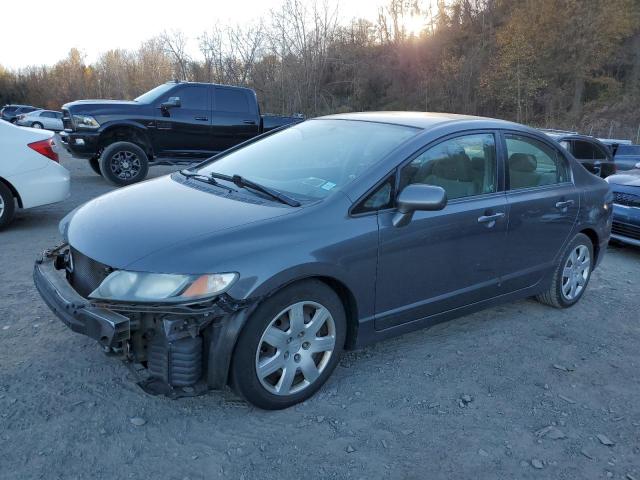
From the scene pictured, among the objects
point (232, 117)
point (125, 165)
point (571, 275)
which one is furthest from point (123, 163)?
point (571, 275)

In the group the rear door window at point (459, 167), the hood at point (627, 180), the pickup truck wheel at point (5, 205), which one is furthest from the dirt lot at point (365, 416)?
the hood at point (627, 180)

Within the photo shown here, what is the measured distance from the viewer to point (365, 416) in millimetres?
3025

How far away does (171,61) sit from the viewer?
34562 mm

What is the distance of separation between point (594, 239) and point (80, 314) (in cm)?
438

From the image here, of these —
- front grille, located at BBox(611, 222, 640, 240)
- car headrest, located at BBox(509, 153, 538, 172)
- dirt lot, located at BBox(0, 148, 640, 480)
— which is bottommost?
dirt lot, located at BBox(0, 148, 640, 480)

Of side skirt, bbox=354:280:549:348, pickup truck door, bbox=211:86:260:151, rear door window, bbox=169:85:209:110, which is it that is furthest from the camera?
pickup truck door, bbox=211:86:260:151

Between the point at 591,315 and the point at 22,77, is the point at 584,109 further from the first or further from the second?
the point at 22,77

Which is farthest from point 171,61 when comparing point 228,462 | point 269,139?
point 228,462

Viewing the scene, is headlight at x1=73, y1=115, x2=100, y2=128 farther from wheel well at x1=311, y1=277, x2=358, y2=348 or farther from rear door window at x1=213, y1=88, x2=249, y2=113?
wheel well at x1=311, y1=277, x2=358, y2=348

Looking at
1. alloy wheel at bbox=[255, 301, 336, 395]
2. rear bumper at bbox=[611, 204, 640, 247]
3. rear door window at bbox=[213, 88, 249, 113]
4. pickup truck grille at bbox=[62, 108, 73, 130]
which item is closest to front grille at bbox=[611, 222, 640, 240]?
rear bumper at bbox=[611, 204, 640, 247]

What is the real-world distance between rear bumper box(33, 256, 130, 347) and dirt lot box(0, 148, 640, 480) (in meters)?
0.50

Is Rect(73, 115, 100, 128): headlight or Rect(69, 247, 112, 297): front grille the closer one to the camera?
Rect(69, 247, 112, 297): front grille

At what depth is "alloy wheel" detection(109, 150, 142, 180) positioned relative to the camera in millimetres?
9812

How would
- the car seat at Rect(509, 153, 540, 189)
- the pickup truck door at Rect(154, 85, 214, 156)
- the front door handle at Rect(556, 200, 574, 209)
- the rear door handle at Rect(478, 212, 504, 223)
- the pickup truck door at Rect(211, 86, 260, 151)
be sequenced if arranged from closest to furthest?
the rear door handle at Rect(478, 212, 504, 223) → the car seat at Rect(509, 153, 540, 189) → the front door handle at Rect(556, 200, 574, 209) → the pickup truck door at Rect(154, 85, 214, 156) → the pickup truck door at Rect(211, 86, 260, 151)
